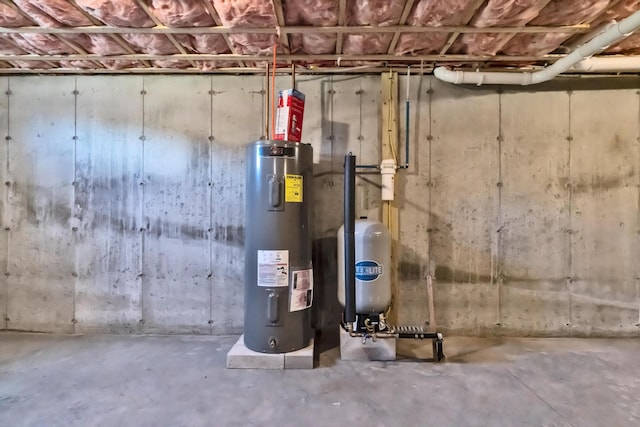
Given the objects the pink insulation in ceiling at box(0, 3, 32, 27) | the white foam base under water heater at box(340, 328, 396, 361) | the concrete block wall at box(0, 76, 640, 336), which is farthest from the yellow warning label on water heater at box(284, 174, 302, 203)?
the pink insulation in ceiling at box(0, 3, 32, 27)

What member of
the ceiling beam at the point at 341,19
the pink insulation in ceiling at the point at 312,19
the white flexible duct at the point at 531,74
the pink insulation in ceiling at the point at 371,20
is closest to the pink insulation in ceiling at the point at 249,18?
the pink insulation in ceiling at the point at 312,19

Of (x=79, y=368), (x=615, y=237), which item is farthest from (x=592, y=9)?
(x=79, y=368)

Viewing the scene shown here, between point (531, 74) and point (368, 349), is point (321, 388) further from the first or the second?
point (531, 74)

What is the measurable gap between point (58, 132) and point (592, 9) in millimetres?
4435

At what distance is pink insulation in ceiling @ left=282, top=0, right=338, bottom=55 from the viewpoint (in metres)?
2.25

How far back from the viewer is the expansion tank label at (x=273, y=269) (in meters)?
2.50

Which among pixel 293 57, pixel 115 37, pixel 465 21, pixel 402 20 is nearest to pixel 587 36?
pixel 465 21

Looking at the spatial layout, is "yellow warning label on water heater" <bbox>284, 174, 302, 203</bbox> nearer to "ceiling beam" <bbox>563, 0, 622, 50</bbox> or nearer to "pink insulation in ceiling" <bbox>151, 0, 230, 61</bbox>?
"pink insulation in ceiling" <bbox>151, 0, 230, 61</bbox>

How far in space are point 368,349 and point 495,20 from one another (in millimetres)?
2514

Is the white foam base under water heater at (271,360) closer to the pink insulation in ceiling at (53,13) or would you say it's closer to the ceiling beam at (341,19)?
the ceiling beam at (341,19)

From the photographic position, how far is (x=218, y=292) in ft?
10.6

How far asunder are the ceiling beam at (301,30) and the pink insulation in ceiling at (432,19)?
0.05 m

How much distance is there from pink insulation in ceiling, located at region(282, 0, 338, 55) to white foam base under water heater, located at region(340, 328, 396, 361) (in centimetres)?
231

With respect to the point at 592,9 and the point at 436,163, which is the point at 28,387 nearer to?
the point at 436,163
